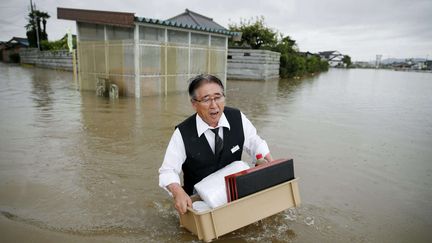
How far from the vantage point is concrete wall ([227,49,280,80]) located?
74.7 ft

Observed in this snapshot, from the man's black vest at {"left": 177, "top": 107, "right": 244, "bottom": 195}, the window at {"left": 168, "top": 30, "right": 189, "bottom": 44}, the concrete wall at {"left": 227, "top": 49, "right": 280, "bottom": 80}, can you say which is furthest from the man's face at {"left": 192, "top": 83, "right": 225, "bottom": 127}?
the concrete wall at {"left": 227, "top": 49, "right": 280, "bottom": 80}

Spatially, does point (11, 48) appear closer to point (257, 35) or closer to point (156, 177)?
point (257, 35)

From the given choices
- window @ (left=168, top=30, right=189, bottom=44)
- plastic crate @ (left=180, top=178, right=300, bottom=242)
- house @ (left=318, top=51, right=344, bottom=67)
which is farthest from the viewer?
house @ (left=318, top=51, right=344, bottom=67)

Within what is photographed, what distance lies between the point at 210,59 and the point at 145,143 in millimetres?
9550

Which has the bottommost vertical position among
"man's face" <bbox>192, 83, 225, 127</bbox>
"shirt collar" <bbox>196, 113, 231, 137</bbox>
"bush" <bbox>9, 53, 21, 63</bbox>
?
"shirt collar" <bbox>196, 113, 231, 137</bbox>

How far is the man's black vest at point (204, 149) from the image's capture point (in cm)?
252

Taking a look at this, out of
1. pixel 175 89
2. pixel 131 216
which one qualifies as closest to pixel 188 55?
pixel 175 89

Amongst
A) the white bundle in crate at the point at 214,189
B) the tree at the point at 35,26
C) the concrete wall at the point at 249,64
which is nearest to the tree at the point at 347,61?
the concrete wall at the point at 249,64

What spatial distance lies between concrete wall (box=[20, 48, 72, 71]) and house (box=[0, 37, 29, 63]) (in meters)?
3.98

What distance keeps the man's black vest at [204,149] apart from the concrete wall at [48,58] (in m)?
29.0

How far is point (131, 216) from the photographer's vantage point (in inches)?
126

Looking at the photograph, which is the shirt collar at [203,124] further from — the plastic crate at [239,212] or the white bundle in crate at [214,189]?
the plastic crate at [239,212]

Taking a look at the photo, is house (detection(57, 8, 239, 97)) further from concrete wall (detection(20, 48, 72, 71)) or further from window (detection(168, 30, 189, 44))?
concrete wall (detection(20, 48, 72, 71))

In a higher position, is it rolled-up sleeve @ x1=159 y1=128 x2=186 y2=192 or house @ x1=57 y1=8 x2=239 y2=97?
house @ x1=57 y1=8 x2=239 y2=97
